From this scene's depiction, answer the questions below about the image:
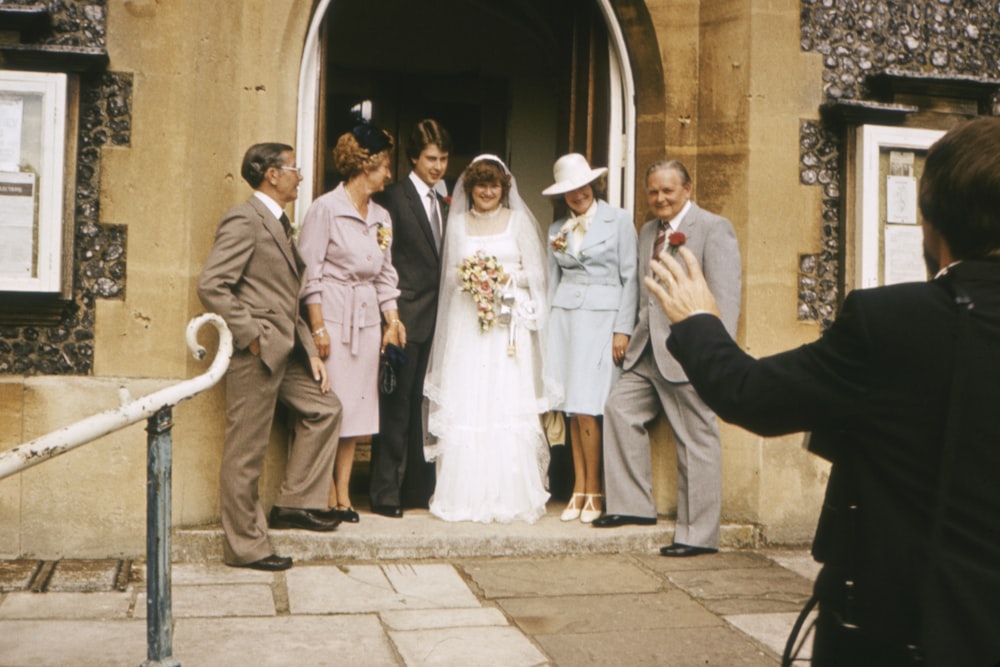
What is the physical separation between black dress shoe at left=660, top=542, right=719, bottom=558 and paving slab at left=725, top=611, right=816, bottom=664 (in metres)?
1.08

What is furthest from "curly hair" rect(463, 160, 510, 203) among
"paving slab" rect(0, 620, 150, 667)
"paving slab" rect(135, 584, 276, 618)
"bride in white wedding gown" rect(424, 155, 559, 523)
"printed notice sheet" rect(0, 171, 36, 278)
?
"paving slab" rect(0, 620, 150, 667)

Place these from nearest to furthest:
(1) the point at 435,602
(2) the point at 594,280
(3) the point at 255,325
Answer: (1) the point at 435,602 → (3) the point at 255,325 → (2) the point at 594,280

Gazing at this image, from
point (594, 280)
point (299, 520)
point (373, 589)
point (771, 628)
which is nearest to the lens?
point (771, 628)

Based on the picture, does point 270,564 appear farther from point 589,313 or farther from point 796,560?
point 796,560

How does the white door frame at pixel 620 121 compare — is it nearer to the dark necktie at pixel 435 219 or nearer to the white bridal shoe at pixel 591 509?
the dark necktie at pixel 435 219

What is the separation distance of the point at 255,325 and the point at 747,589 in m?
2.46

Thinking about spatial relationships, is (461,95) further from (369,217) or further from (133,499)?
(133,499)

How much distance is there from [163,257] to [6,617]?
188cm

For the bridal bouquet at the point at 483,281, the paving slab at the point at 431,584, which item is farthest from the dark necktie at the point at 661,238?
the paving slab at the point at 431,584

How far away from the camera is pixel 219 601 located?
4.78m

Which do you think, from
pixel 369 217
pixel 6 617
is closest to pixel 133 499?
pixel 6 617

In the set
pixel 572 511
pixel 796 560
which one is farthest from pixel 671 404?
pixel 796 560

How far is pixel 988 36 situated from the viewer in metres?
6.82

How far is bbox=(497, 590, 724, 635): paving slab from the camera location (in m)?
4.53
